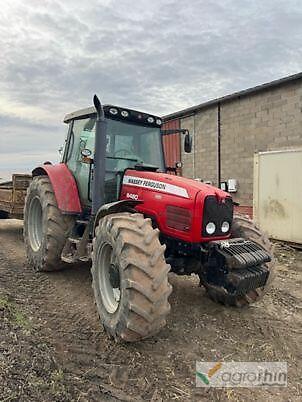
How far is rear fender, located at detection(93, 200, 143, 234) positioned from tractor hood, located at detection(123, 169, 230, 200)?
229mm

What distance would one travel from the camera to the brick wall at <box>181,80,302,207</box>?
9.06 meters

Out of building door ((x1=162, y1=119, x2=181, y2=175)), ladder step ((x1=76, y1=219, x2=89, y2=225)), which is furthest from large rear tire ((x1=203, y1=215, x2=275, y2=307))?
building door ((x1=162, y1=119, x2=181, y2=175))

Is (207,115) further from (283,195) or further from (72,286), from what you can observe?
(72,286)

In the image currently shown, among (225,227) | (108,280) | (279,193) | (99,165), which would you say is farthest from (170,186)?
(279,193)

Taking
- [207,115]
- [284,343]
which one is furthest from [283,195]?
[284,343]

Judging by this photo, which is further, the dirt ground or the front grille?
the front grille

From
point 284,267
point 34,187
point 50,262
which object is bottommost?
point 284,267

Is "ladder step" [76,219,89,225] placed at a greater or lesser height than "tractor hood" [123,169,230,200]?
lesser

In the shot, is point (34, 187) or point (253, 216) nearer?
point (34, 187)

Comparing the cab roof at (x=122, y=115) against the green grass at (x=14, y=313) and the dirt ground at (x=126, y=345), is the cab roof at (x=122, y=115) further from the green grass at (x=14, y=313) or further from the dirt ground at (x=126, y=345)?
the green grass at (x=14, y=313)

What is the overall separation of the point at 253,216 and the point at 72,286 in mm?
5856

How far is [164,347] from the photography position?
3.47 metres

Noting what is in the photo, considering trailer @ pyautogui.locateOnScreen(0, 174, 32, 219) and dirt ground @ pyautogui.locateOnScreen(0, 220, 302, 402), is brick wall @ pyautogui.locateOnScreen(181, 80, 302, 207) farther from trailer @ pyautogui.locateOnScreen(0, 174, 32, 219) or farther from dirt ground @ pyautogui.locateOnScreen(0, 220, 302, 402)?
trailer @ pyautogui.locateOnScreen(0, 174, 32, 219)

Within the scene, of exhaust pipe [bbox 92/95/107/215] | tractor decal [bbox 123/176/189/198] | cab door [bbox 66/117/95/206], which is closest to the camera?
tractor decal [bbox 123/176/189/198]
